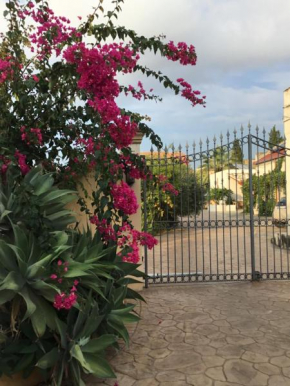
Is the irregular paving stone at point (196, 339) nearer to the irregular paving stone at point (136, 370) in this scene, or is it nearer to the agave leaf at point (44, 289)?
the irregular paving stone at point (136, 370)

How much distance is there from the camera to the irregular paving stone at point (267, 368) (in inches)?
126

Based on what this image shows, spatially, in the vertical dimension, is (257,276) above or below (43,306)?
below

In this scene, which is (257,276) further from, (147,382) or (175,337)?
(147,382)

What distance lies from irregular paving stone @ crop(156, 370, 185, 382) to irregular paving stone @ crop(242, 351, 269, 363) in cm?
70

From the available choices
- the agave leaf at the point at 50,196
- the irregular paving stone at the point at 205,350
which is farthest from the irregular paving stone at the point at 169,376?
the agave leaf at the point at 50,196

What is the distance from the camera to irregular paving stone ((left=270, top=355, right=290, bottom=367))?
3.35 m

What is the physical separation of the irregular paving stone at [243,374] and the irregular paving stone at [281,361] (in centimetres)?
24

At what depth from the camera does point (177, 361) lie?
11.3ft

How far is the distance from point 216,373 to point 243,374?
231 mm

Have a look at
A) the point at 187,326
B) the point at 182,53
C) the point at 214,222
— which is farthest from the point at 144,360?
the point at 214,222

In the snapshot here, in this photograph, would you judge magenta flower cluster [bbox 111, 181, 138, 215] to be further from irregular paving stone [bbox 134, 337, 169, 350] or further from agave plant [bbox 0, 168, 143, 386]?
irregular paving stone [bbox 134, 337, 169, 350]

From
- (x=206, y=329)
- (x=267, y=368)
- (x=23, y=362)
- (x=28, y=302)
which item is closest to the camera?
(x=28, y=302)

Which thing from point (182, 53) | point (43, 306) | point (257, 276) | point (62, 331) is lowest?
point (257, 276)

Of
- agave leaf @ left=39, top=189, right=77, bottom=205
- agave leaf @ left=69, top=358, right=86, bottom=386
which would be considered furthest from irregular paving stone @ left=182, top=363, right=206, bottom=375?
agave leaf @ left=39, top=189, right=77, bottom=205
